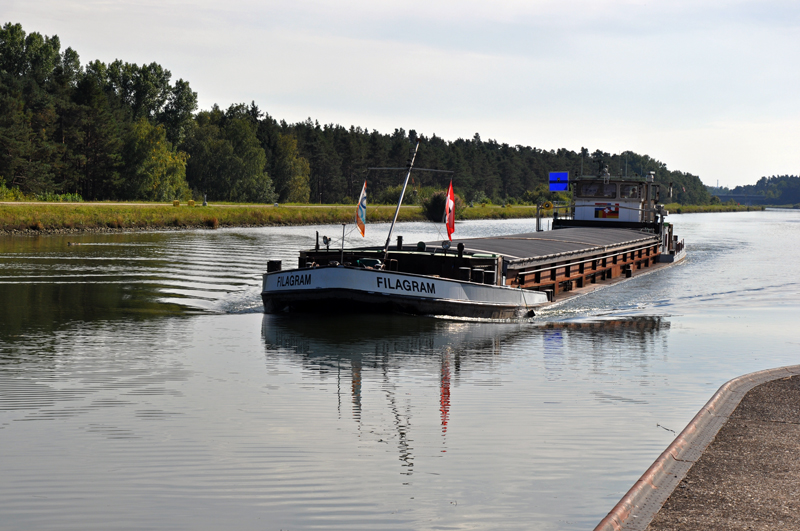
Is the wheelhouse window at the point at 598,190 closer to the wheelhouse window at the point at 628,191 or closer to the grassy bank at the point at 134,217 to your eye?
the wheelhouse window at the point at 628,191

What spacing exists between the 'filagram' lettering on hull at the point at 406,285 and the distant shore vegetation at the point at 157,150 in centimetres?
4015

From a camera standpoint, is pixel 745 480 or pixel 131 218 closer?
pixel 745 480

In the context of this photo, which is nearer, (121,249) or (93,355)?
(93,355)

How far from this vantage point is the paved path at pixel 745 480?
6.50 meters

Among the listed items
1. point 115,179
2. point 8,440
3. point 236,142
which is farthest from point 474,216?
point 8,440

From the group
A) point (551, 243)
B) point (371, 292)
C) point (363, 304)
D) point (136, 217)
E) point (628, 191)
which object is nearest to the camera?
point (371, 292)

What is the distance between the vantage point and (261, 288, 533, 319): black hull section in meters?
20.0

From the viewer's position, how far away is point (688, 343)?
1827 centimetres

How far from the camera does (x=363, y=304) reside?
2008 cm

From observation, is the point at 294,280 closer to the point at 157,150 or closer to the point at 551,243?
the point at 551,243

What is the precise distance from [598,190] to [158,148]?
77.2m

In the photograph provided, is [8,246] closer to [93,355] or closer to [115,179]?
[93,355]

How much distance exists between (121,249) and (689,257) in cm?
3469

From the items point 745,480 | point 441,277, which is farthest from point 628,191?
point 745,480
